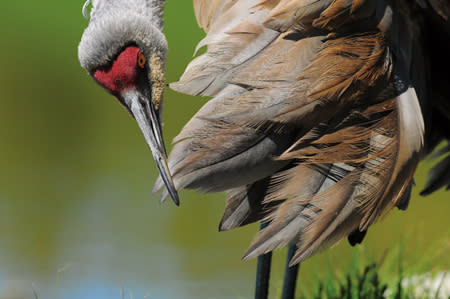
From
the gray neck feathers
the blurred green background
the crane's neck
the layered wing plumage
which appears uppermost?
the crane's neck

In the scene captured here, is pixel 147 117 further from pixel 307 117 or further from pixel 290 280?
pixel 290 280

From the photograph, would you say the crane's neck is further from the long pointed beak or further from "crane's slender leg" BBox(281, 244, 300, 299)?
"crane's slender leg" BBox(281, 244, 300, 299)

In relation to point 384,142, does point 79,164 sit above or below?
below

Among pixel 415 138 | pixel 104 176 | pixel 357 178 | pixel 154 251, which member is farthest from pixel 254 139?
pixel 104 176

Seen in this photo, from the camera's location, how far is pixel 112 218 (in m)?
4.81

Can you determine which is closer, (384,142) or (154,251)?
(384,142)

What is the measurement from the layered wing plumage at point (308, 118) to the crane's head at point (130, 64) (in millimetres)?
200

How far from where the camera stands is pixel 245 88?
2.03 meters

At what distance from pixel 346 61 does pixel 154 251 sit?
8.70 feet

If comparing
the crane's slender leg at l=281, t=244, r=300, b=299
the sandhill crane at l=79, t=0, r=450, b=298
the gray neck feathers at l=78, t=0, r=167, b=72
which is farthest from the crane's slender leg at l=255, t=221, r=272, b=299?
the gray neck feathers at l=78, t=0, r=167, b=72

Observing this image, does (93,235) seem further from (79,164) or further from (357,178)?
(357,178)

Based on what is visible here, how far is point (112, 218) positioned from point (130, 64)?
8.88 ft

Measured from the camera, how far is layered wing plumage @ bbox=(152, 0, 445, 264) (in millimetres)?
2020

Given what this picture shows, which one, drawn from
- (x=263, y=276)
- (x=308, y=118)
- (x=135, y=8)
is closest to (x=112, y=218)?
(x=263, y=276)
